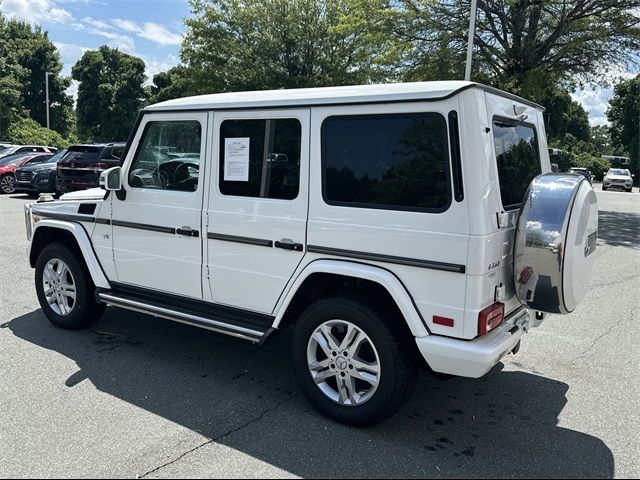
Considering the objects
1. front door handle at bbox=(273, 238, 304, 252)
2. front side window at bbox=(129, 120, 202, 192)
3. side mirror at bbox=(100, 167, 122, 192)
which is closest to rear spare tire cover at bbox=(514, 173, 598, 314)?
front door handle at bbox=(273, 238, 304, 252)

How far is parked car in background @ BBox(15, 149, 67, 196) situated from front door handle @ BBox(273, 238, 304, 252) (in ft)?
48.8

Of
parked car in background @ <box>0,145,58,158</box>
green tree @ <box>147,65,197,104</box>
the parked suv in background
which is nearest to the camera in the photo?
the parked suv in background

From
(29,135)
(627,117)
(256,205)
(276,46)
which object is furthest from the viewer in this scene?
(627,117)

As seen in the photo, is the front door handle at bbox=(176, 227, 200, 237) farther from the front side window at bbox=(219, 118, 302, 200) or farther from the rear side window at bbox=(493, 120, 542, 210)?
the rear side window at bbox=(493, 120, 542, 210)

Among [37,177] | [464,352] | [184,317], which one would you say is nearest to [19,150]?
[37,177]

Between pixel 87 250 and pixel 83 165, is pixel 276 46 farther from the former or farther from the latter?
pixel 87 250

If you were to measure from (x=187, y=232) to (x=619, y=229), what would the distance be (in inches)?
477

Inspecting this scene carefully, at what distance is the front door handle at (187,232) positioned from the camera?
4043 millimetres

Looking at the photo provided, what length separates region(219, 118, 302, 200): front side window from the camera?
144 inches

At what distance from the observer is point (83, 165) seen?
14172 mm

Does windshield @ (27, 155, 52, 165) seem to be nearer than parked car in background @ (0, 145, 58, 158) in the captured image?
Yes

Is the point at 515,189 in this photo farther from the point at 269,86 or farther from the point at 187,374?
the point at 269,86

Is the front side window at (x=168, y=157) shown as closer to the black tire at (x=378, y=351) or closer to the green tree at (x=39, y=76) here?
the black tire at (x=378, y=351)

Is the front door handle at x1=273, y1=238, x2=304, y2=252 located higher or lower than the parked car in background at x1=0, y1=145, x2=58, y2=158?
lower
